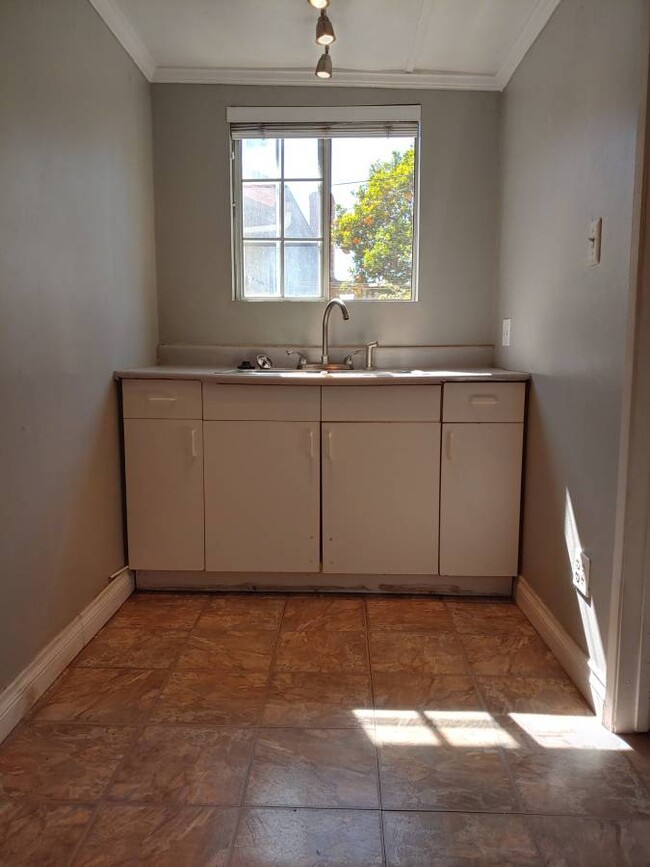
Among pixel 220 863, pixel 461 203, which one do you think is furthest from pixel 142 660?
pixel 461 203

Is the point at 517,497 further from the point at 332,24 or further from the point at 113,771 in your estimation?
the point at 332,24

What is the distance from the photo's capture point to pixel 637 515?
4.59 feet

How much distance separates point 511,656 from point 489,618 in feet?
0.93

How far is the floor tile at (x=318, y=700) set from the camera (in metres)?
1.51

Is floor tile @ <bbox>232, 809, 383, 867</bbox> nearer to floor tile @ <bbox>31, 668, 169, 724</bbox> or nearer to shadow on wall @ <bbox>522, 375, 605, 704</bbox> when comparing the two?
floor tile @ <bbox>31, 668, 169, 724</bbox>

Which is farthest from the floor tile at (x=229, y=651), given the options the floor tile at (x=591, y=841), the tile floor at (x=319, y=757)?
the floor tile at (x=591, y=841)

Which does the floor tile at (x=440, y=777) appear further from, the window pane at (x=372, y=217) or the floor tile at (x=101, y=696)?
the window pane at (x=372, y=217)

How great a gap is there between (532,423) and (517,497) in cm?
30

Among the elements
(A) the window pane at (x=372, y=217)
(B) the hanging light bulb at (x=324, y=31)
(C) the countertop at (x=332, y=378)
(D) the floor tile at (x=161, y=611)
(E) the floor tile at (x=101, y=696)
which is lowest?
(D) the floor tile at (x=161, y=611)

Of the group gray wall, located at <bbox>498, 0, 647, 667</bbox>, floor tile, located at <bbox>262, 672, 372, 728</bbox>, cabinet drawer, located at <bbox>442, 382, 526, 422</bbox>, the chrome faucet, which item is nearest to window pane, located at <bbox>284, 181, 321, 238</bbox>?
the chrome faucet

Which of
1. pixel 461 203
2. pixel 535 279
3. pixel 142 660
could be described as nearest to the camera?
pixel 142 660

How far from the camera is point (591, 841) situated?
1135 mm

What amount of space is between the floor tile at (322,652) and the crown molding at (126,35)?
2.28 meters

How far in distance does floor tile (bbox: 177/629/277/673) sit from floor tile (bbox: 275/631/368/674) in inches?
1.9
